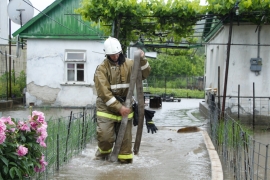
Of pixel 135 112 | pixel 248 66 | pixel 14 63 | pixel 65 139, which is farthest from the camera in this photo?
pixel 14 63

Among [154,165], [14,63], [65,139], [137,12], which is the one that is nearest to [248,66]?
[137,12]

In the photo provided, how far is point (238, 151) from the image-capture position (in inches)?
217

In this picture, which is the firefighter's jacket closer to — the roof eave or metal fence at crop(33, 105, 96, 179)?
metal fence at crop(33, 105, 96, 179)

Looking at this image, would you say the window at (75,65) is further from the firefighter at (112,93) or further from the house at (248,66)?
the firefighter at (112,93)

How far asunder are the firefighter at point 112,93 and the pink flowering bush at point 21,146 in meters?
2.10

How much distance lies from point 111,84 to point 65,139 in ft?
3.52

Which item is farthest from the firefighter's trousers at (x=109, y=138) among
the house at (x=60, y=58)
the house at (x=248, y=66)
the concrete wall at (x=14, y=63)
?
the concrete wall at (x=14, y=63)

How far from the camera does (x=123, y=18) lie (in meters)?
11.9

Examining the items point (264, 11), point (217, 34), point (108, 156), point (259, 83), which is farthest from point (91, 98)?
point (108, 156)

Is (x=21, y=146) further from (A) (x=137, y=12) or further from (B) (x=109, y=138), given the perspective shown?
(A) (x=137, y=12)

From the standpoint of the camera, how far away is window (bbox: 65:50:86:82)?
18.8 metres

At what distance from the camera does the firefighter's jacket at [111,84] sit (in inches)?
247

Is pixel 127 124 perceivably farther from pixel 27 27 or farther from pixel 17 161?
pixel 27 27

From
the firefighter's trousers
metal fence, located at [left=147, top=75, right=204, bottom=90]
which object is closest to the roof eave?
the firefighter's trousers
